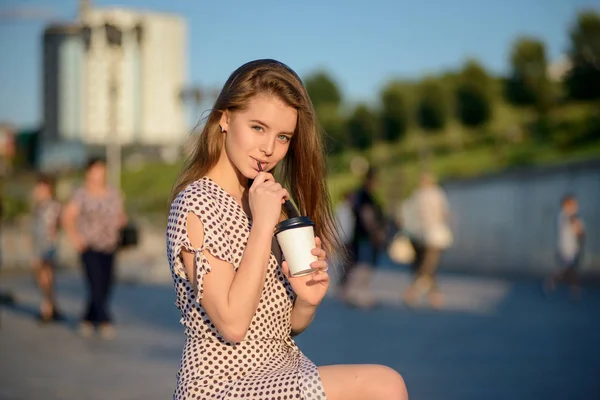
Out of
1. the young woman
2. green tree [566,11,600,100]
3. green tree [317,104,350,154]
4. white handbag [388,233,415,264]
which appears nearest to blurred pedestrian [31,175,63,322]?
white handbag [388,233,415,264]

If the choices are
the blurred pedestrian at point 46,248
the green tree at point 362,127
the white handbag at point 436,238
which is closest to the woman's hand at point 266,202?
the blurred pedestrian at point 46,248

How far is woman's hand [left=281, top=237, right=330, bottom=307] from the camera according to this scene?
2.65m

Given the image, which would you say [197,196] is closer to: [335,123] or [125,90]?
[335,123]

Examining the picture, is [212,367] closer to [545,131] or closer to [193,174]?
[193,174]

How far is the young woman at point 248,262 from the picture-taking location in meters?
2.51

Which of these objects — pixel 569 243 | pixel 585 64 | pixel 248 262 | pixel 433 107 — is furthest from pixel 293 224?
pixel 433 107

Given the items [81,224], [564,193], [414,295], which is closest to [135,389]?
[81,224]

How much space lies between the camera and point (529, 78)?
56.3m

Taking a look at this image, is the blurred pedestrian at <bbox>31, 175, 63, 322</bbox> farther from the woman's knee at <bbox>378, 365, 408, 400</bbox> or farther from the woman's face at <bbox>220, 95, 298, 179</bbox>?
the woman's knee at <bbox>378, 365, 408, 400</bbox>

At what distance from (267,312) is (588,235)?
58.4 feet

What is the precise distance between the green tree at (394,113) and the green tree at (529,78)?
21437 mm

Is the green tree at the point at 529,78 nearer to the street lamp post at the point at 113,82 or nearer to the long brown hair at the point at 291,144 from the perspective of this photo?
the street lamp post at the point at 113,82

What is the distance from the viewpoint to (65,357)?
8977 mm

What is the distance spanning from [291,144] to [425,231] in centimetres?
1218
